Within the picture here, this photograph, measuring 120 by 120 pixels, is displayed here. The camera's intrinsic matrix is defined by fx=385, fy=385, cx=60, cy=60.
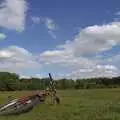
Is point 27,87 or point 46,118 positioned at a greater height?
point 27,87

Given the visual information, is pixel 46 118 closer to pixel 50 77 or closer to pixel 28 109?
pixel 28 109

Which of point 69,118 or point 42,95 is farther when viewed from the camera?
point 42,95

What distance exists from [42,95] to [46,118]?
23.4ft

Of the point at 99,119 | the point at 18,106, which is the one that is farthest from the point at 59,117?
the point at 18,106

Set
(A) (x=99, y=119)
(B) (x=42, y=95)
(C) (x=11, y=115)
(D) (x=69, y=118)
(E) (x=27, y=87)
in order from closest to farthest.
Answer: (A) (x=99, y=119) → (D) (x=69, y=118) → (C) (x=11, y=115) → (B) (x=42, y=95) → (E) (x=27, y=87)

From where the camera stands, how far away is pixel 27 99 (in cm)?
2820

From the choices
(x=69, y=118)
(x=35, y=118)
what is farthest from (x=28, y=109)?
(x=69, y=118)

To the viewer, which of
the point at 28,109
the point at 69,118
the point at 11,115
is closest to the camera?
the point at 69,118

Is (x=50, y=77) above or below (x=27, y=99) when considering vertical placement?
above

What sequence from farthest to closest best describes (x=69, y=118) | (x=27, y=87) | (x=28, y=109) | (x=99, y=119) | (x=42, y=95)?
(x=27, y=87) → (x=42, y=95) → (x=28, y=109) → (x=69, y=118) → (x=99, y=119)

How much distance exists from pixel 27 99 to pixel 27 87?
546 feet

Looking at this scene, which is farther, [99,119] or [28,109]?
[28,109]

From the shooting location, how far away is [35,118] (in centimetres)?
2359

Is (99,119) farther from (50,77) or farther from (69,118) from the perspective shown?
(50,77)
